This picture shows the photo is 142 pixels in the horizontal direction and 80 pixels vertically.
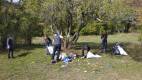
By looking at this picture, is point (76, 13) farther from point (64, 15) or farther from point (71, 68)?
point (71, 68)

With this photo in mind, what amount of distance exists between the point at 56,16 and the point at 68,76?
927 centimetres

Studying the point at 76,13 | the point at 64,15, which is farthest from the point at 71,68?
the point at 64,15

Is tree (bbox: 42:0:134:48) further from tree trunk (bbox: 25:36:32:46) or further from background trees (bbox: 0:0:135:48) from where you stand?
tree trunk (bbox: 25:36:32:46)

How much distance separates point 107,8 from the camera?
2803 cm

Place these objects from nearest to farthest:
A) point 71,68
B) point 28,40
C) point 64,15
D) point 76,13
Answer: point 71,68, point 76,13, point 64,15, point 28,40

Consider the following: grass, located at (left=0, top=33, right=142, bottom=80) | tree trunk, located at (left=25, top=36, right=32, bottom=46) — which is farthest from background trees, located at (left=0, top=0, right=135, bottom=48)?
grass, located at (left=0, top=33, right=142, bottom=80)

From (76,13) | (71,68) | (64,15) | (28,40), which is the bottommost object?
(71,68)

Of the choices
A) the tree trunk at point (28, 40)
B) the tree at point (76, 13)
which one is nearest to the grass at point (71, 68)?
the tree at point (76, 13)

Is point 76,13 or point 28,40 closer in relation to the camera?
point 76,13

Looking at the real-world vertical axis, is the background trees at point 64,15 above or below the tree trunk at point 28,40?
above

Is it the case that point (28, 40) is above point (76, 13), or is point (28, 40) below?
below

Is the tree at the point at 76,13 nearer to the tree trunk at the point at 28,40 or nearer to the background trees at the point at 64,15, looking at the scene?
the background trees at the point at 64,15

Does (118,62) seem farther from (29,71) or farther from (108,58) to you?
(29,71)

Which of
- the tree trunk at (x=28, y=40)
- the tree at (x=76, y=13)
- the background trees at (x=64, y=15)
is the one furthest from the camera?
the tree trunk at (x=28, y=40)
